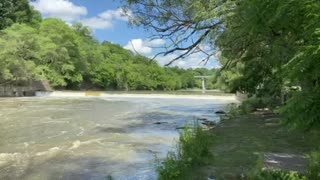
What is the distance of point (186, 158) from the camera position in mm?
8430

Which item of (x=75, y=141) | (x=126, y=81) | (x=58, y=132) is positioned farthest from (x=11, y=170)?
(x=126, y=81)

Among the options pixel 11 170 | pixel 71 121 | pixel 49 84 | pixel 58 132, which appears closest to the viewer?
pixel 11 170

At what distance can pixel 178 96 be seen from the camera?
2050 inches

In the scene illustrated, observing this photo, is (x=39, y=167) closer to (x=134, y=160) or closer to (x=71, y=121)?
(x=134, y=160)

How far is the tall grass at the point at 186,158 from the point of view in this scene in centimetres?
697

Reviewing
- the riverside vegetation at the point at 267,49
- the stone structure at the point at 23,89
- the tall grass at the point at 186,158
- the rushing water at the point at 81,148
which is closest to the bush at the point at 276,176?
the riverside vegetation at the point at 267,49

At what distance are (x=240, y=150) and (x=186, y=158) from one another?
1851 millimetres

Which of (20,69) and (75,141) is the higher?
(20,69)

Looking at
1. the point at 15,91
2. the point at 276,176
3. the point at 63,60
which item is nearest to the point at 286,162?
the point at 276,176

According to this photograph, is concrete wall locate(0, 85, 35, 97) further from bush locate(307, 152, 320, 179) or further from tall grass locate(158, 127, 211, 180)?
bush locate(307, 152, 320, 179)

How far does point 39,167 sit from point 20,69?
4214 cm

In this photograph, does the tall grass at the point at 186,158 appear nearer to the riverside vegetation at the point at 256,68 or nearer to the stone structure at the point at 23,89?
the riverside vegetation at the point at 256,68

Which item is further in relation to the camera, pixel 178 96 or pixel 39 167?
pixel 178 96

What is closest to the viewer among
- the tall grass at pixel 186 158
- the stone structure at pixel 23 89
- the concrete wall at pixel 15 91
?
the tall grass at pixel 186 158
